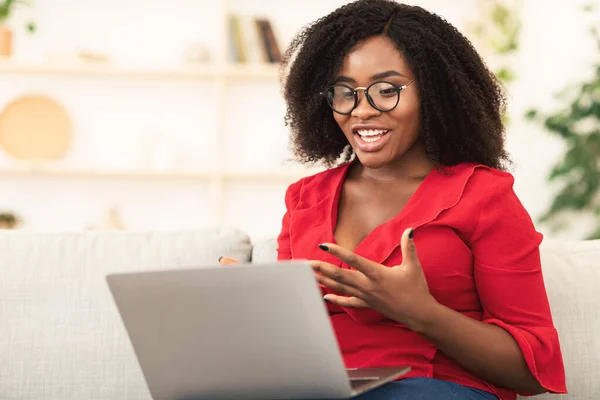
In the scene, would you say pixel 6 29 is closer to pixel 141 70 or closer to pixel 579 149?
pixel 141 70

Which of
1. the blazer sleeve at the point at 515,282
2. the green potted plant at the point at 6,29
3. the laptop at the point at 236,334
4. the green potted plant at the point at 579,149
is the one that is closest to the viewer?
the laptop at the point at 236,334

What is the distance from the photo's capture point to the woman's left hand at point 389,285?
3.76 feet

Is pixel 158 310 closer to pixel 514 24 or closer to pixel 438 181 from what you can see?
pixel 438 181

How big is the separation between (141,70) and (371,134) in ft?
9.13

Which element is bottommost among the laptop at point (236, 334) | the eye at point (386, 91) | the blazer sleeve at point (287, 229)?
the laptop at point (236, 334)

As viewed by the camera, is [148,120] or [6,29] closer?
[6,29]

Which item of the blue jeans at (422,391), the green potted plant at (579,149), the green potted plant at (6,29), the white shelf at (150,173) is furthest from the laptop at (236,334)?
the green potted plant at (6,29)

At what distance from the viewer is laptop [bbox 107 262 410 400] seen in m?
1.00

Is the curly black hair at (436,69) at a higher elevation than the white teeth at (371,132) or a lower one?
higher

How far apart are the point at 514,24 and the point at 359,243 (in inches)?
111

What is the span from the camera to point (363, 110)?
1435mm

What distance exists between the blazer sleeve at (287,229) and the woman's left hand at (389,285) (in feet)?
1.14

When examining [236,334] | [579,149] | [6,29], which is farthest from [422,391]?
[6,29]

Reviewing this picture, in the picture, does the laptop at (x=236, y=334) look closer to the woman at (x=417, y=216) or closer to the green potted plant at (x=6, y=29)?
the woman at (x=417, y=216)
